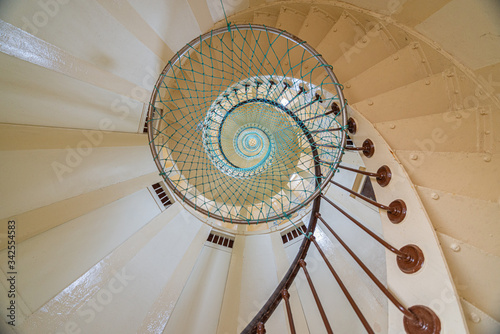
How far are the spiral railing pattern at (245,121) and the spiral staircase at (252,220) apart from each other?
0.22 ft

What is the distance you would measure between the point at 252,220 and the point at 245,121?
540 cm

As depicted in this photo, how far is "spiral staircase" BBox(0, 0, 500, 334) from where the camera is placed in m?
1.40

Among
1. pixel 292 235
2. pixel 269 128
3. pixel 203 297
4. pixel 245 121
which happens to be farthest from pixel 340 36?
pixel 245 121

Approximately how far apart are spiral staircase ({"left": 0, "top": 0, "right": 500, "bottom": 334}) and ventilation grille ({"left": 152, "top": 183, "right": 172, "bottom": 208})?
4 cm

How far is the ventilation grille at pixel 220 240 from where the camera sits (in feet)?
13.1

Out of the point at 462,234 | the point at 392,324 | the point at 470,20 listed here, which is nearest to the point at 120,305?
the point at 392,324

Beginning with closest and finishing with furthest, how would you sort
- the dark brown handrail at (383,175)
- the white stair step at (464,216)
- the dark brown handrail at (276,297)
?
the white stair step at (464,216)
the dark brown handrail at (383,175)
the dark brown handrail at (276,297)

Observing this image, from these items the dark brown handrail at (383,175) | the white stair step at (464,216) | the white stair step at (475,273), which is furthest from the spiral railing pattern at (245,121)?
the white stair step at (475,273)

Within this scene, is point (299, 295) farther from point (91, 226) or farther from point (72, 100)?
point (72, 100)

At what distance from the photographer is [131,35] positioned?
2.35 meters

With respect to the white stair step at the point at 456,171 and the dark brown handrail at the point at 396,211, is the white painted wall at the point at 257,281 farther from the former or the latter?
the white stair step at the point at 456,171

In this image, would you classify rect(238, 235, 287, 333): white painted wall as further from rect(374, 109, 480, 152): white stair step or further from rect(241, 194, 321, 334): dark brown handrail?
rect(374, 109, 480, 152): white stair step

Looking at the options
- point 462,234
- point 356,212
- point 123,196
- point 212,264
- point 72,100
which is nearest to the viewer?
point 462,234

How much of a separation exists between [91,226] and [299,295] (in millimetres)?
3051
